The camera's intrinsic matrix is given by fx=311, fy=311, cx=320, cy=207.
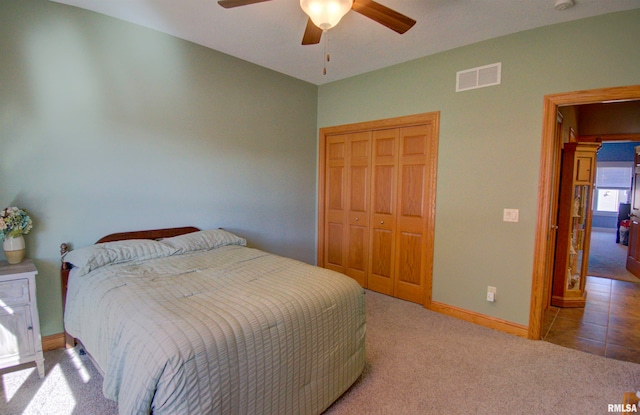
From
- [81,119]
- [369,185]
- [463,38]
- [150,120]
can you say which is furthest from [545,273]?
[81,119]

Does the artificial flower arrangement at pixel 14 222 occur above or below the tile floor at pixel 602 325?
above

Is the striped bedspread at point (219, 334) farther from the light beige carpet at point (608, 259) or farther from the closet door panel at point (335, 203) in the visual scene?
the light beige carpet at point (608, 259)

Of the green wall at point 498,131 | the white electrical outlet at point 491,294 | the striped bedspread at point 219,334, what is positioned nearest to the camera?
the striped bedspread at point 219,334

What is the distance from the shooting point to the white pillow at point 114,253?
2258 millimetres

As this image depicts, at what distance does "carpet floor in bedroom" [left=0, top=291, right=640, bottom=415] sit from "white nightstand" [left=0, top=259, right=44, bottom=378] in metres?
0.16

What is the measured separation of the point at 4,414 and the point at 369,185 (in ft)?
11.7

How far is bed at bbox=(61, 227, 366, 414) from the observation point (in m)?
1.30

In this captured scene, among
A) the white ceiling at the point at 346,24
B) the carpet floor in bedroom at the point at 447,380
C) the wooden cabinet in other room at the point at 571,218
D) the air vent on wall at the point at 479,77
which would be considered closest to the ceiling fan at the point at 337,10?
the white ceiling at the point at 346,24

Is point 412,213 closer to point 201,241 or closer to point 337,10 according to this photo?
point 201,241

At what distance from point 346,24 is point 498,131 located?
5.53 feet

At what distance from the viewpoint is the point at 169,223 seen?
10.0 feet

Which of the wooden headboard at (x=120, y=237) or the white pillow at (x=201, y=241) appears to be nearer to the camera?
the wooden headboard at (x=120, y=237)

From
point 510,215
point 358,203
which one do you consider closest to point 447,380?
point 510,215

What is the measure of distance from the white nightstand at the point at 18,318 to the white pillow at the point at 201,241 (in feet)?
3.06
